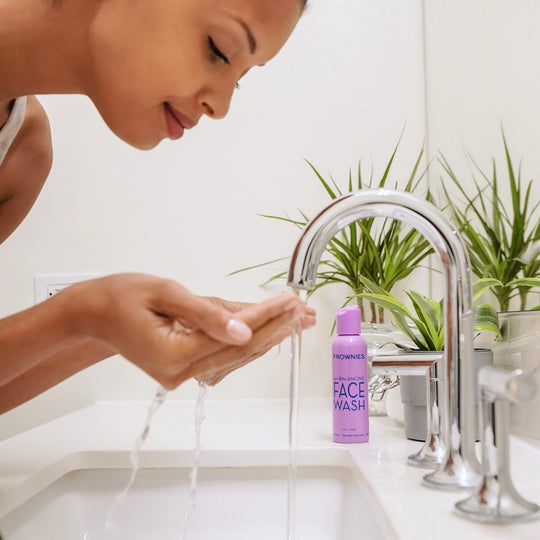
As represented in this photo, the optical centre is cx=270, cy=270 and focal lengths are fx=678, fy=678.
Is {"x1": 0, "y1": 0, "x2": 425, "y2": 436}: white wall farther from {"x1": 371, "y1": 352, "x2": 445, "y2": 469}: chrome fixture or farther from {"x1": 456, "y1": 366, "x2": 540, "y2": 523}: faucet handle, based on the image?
{"x1": 456, "y1": 366, "x2": 540, "y2": 523}: faucet handle

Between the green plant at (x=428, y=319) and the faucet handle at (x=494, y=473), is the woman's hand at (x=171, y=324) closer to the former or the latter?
the faucet handle at (x=494, y=473)

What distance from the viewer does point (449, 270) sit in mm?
652

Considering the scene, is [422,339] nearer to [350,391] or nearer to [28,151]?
[350,391]

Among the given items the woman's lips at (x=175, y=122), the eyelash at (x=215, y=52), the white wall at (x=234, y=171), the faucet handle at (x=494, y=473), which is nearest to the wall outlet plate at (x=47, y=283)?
the white wall at (x=234, y=171)

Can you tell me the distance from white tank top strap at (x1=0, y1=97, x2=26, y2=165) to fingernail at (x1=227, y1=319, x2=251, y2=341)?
657mm

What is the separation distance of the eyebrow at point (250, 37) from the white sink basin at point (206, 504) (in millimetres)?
536

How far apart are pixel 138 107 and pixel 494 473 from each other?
56cm

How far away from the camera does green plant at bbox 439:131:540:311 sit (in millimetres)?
977

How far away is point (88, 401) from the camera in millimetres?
1498

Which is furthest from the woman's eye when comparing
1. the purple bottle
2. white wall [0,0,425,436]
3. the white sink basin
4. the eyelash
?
white wall [0,0,425,436]

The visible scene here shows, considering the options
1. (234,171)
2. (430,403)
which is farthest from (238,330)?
(234,171)

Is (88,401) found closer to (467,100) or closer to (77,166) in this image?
(77,166)

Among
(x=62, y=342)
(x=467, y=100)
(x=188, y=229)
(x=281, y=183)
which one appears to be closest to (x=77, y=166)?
(x=188, y=229)

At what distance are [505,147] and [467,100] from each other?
0.74ft
